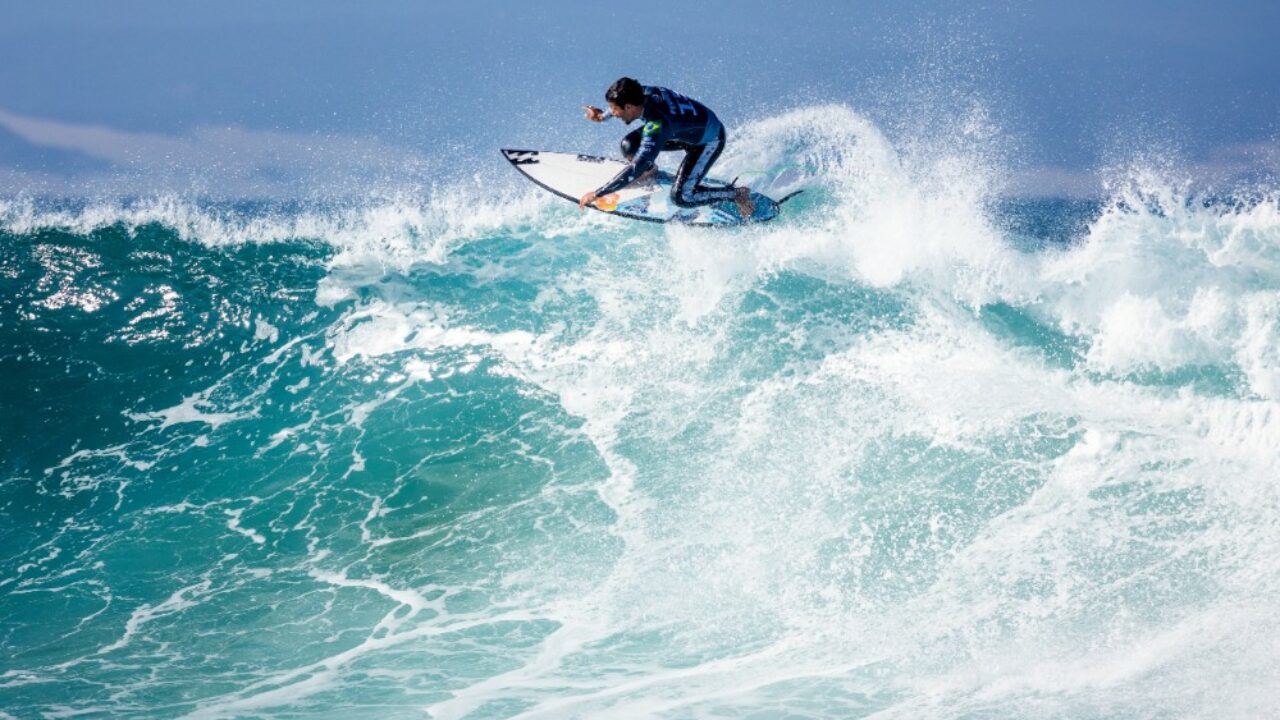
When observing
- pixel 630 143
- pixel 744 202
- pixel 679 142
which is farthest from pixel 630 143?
pixel 744 202

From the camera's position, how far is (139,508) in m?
7.43

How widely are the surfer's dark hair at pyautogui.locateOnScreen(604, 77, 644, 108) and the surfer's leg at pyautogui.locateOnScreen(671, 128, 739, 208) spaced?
1194 mm

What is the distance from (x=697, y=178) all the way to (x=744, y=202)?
76cm

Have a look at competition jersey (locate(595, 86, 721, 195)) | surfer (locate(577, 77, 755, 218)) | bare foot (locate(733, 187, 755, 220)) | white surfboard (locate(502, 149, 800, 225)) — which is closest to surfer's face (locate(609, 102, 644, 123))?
surfer (locate(577, 77, 755, 218))

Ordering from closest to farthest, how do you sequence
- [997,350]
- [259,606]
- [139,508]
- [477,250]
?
[259,606], [139,508], [997,350], [477,250]

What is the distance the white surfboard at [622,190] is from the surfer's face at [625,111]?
4.31ft

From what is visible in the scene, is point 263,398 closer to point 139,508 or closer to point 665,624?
point 139,508

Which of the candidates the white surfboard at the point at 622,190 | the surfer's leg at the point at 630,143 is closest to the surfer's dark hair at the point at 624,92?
the surfer's leg at the point at 630,143

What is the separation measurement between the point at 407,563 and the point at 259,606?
1112 mm

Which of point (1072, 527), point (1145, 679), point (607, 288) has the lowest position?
point (1145, 679)

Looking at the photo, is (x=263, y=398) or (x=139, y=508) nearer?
(x=139, y=508)

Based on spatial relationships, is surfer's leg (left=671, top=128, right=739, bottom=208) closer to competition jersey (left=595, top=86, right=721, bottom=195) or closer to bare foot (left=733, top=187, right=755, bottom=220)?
bare foot (left=733, top=187, right=755, bottom=220)

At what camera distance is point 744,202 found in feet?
28.6

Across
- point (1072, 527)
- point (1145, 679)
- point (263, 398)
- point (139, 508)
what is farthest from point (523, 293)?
point (1145, 679)
